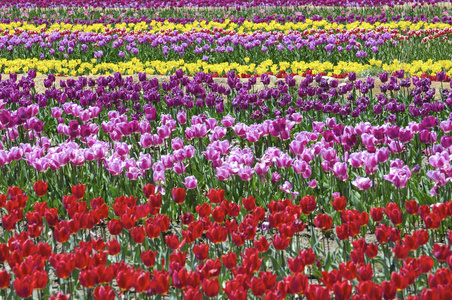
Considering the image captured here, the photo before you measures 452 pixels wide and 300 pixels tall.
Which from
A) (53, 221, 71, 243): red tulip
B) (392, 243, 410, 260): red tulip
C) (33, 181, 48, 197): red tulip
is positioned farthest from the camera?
(33, 181, 48, 197): red tulip

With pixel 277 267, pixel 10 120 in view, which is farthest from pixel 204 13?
pixel 277 267

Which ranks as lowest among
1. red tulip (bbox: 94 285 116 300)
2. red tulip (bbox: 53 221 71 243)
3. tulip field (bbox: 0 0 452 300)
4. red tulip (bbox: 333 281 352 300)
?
tulip field (bbox: 0 0 452 300)

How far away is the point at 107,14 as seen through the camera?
2277 centimetres

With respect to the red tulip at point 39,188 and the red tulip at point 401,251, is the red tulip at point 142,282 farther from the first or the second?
the red tulip at point 39,188

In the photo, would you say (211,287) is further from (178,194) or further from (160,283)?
(178,194)

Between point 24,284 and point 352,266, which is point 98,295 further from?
point 352,266

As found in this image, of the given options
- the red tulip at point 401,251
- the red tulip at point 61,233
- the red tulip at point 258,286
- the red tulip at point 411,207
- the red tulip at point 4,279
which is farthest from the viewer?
the red tulip at point 411,207

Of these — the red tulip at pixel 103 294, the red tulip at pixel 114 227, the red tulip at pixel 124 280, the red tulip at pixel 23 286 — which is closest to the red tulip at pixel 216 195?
the red tulip at pixel 114 227

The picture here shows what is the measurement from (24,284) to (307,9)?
66.3ft

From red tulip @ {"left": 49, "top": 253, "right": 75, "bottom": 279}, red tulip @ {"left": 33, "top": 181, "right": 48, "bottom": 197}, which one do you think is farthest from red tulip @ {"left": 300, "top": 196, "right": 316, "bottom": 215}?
red tulip @ {"left": 33, "top": 181, "right": 48, "bottom": 197}

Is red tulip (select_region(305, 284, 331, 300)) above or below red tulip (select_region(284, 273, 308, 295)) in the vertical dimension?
above

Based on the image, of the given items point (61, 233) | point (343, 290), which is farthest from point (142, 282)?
point (343, 290)

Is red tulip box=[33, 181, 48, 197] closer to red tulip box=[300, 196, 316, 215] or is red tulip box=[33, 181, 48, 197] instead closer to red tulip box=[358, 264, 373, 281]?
red tulip box=[300, 196, 316, 215]

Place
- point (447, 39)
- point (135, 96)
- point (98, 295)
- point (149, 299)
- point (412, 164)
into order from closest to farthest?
point (98, 295) < point (149, 299) < point (412, 164) < point (135, 96) < point (447, 39)
